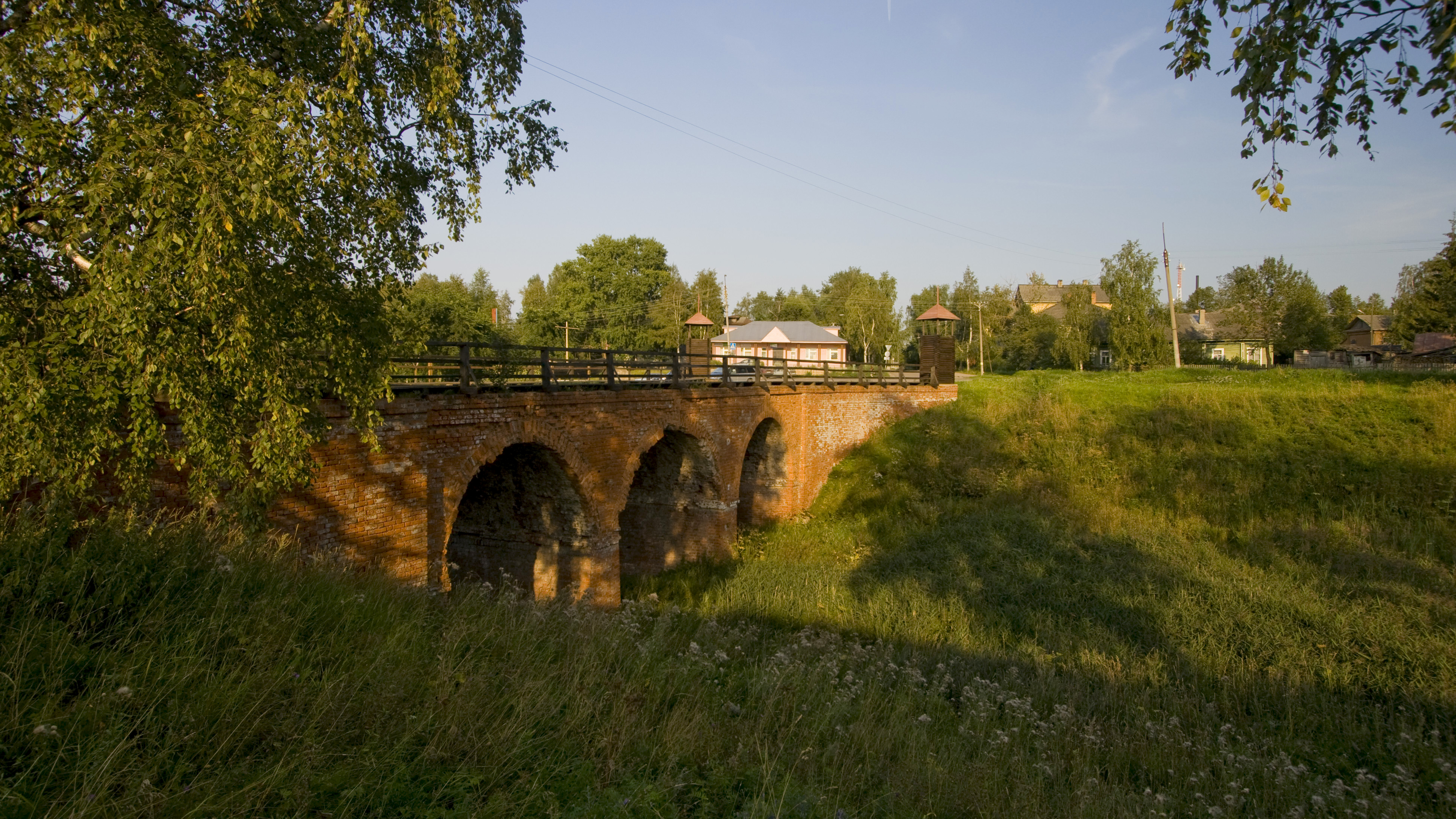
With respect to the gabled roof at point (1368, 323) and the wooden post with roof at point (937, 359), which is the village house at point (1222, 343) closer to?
the gabled roof at point (1368, 323)

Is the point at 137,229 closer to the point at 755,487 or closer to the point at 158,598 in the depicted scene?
the point at 158,598

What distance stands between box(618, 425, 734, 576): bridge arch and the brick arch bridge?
1.3 inches

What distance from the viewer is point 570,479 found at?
1293cm

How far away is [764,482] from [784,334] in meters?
36.8

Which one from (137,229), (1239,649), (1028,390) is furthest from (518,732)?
(1028,390)

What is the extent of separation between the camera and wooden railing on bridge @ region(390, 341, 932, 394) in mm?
10219

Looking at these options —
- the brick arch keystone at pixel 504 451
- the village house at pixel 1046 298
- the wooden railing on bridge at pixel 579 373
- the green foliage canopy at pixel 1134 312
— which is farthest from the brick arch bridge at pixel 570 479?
the village house at pixel 1046 298

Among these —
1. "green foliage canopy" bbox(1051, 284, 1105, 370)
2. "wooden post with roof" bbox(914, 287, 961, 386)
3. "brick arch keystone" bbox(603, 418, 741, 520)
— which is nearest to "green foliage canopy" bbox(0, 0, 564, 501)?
"brick arch keystone" bbox(603, 418, 741, 520)

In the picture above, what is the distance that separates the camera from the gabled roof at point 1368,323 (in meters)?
54.9

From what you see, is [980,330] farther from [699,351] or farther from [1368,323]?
[1368,323]

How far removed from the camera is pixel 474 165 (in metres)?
9.79

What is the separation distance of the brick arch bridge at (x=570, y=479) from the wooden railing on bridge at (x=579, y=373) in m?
0.24

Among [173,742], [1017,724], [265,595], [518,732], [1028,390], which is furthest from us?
[1028,390]

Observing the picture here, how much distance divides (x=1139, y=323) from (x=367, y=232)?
36.6 metres
